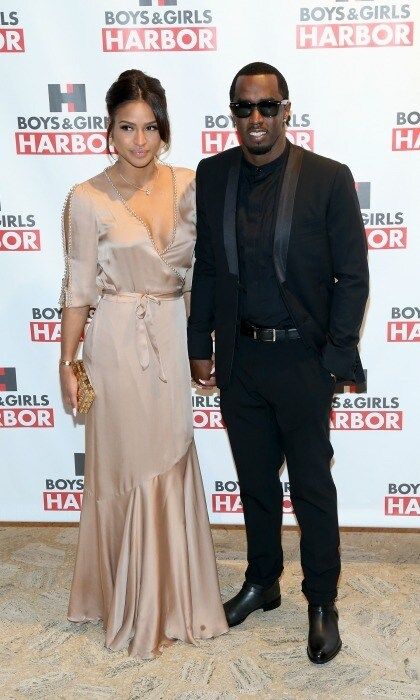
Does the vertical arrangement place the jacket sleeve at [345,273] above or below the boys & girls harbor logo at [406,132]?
below

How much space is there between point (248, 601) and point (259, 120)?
172cm

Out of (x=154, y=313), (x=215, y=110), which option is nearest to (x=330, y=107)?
(x=215, y=110)

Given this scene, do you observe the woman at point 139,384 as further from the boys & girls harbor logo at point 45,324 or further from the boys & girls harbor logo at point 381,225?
the boys & girls harbor logo at point 381,225

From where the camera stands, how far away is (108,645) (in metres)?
2.81

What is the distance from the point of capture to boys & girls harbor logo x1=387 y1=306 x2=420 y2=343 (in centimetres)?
323

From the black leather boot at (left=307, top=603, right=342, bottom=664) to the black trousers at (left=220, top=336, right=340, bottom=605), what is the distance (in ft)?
0.14

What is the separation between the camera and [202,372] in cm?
282

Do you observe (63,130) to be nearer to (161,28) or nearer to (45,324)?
(161,28)

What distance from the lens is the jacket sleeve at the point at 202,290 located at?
2.62m

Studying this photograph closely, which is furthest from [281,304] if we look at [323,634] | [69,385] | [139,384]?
[323,634]

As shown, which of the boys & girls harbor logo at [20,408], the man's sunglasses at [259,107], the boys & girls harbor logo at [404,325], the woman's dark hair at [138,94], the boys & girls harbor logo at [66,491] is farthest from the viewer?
the boys & girls harbor logo at [66,491]

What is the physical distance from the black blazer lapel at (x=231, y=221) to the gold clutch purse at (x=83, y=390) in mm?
631

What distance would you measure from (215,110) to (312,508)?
5.12 ft

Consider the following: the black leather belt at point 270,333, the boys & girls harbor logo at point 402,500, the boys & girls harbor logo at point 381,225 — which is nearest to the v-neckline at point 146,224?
the black leather belt at point 270,333
